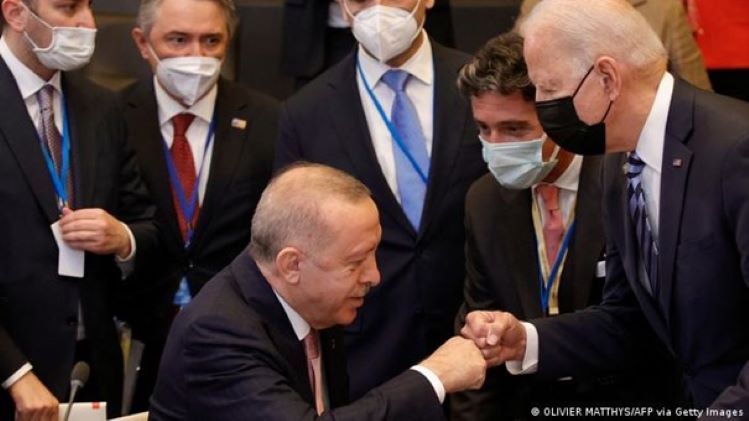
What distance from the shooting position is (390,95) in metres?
5.48

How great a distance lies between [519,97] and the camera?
4.86 m

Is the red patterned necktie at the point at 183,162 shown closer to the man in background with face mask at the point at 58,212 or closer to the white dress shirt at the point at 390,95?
the man in background with face mask at the point at 58,212

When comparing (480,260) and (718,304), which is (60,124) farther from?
(718,304)

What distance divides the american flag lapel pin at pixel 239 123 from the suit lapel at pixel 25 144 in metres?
0.91

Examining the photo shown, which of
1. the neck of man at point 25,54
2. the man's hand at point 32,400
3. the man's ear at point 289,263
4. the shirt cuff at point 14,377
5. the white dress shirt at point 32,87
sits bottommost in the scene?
the man's hand at point 32,400

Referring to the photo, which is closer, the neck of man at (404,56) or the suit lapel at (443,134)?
the suit lapel at (443,134)

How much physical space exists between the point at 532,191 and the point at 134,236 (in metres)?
1.49

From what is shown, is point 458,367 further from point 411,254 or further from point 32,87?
point 32,87

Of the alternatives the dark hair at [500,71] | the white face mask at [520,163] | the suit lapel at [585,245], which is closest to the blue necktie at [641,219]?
the suit lapel at [585,245]

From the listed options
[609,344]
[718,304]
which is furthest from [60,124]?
[718,304]

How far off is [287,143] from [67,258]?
915 millimetres

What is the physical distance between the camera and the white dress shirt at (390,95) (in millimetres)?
5402

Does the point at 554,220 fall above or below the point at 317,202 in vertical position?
below

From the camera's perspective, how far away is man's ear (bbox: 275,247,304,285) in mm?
3850
